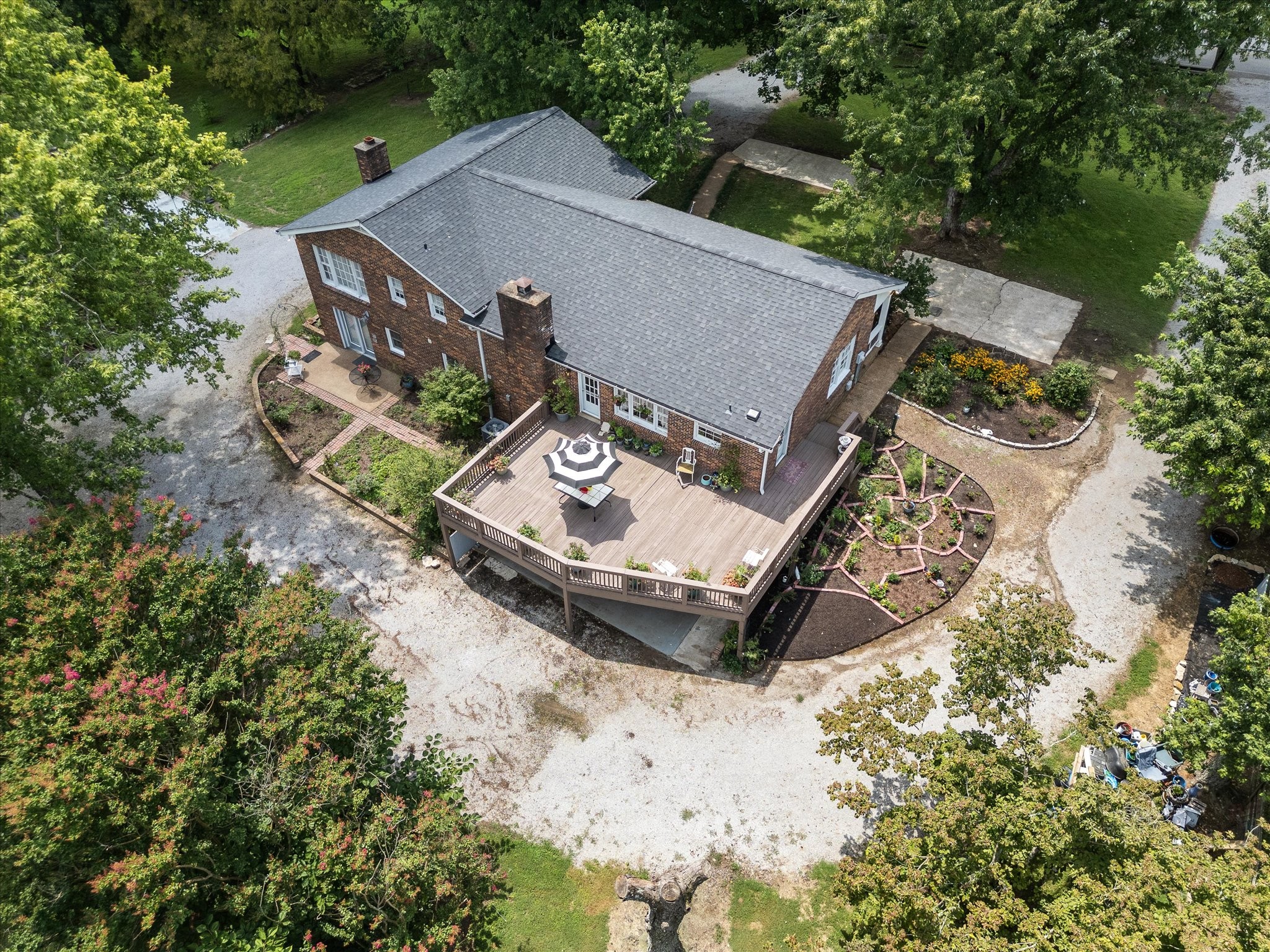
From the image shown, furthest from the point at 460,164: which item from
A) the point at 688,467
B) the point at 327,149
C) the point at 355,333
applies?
the point at 327,149

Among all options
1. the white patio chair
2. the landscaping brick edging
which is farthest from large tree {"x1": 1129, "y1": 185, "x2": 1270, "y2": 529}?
the white patio chair

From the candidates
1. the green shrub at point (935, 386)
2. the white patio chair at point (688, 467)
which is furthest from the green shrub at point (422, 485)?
the green shrub at point (935, 386)

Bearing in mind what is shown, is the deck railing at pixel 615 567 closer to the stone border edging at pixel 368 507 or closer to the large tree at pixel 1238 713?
the stone border edging at pixel 368 507

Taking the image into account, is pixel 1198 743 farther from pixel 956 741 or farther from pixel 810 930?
pixel 810 930

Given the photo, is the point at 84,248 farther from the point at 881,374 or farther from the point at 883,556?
the point at 881,374

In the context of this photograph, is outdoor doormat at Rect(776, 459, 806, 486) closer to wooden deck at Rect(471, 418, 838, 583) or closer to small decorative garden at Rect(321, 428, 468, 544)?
wooden deck at Rect(471, 418, 838, 583)

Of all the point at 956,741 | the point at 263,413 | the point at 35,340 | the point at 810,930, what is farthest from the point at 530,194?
the point at 810,930
